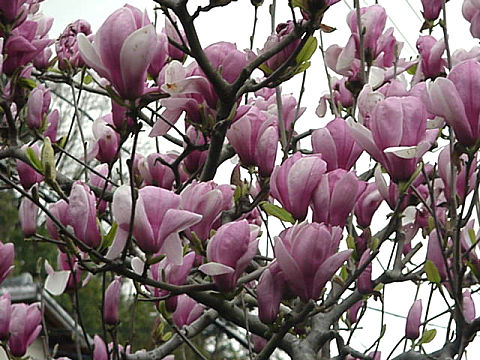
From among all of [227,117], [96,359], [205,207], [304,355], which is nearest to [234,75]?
[227,117]

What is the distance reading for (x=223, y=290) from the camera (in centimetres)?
83

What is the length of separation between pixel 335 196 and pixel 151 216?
0.20 meters

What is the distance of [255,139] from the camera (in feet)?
3.17

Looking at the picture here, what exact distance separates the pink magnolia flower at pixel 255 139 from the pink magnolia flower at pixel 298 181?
0.13 m

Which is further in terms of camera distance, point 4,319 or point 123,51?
point 4,319

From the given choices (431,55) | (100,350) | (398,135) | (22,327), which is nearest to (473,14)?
(431,55)

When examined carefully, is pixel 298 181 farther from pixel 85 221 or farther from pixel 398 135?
pixel 85 221

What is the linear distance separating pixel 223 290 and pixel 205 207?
0.34 ft

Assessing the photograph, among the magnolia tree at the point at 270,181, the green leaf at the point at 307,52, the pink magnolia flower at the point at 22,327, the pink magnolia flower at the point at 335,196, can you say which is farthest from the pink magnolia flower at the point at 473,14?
the pink magnolia flower at the point at 22,327

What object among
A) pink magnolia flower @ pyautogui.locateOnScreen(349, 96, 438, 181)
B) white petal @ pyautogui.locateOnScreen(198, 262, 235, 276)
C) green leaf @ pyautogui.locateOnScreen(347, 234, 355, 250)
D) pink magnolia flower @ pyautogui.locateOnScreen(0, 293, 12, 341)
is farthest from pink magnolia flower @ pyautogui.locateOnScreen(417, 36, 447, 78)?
pink magnolia flower @ pyautogui.locateOnScreen(0, 293, 12, 341)

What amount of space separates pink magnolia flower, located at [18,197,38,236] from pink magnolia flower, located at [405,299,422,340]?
0.61 metres

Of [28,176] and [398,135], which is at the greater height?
[398,135]

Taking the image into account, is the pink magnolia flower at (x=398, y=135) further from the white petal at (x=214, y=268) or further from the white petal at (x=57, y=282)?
the white petal at (x=57, y=282)

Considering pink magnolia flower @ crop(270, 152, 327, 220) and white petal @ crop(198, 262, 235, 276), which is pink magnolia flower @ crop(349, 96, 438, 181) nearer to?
pink magnolia flower @ crop(270, 152, 327, 220)
